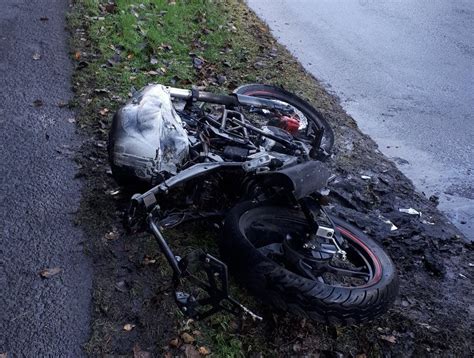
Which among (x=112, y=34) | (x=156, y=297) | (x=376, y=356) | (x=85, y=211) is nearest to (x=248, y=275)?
(x=156, y=297)

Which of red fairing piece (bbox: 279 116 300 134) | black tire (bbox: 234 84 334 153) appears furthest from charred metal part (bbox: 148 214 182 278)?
black tire (bbox: 234 84 334 153)

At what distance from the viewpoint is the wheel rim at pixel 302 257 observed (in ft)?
12.9

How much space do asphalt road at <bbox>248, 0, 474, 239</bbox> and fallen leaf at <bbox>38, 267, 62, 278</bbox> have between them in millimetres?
3747

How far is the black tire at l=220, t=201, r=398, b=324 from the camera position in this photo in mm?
3473

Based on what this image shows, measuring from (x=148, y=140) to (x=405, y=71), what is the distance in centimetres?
589

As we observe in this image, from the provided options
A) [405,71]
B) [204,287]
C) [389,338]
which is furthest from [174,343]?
[405,71]

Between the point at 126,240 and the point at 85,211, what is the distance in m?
0.52

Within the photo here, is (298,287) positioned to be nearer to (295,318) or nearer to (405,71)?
(295,318)

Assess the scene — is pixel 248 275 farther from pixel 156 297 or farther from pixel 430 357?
pixel 430 357

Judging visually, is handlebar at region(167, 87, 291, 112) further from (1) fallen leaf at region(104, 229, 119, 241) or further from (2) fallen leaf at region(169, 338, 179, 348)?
(2) fallen leaf at region(169, 338, 179, 348)

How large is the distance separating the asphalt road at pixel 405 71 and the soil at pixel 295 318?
0.73 m

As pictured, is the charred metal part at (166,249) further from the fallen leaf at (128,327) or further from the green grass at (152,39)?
the green grass at (152,39)

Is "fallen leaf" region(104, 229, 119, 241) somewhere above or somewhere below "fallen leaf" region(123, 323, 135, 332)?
below

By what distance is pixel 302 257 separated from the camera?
3.90 metres
